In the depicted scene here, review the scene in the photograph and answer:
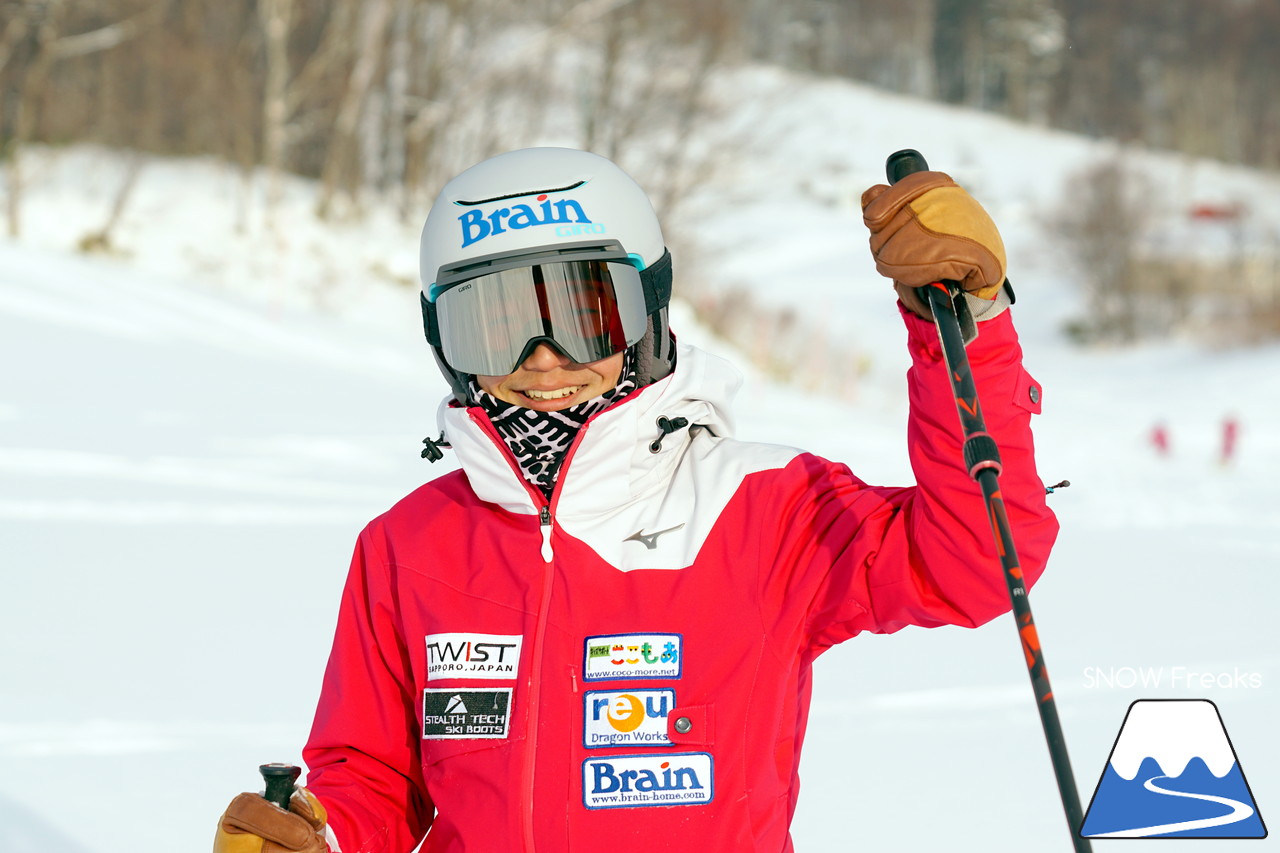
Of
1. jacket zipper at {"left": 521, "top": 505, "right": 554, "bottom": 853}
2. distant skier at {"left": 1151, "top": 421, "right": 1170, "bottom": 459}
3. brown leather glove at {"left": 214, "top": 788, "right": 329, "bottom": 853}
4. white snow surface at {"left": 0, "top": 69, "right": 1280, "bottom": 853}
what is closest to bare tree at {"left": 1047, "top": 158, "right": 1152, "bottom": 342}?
white snow surface at {"left": 0, "top": 69, "right": 1280, "bottom": 853}

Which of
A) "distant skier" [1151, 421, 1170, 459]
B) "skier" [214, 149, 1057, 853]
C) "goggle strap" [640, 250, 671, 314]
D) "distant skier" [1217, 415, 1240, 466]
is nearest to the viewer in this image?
"skier" [214, 149, 1057, 853]

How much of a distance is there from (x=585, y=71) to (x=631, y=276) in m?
18.4

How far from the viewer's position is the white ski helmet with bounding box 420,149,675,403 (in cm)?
198

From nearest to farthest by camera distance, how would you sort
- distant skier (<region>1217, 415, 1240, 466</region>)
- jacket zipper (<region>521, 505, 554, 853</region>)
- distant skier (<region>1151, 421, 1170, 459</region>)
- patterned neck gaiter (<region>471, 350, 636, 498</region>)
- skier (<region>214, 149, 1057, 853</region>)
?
skier (<region>214, 149, 1057, 853</region>)
jacket zipper (<region>521, 505, 554, 853</region>)
patterned neck gaiter (<region>471, 350, 636, 498</region>)
distant skier (<region>1217, 415, 1240, 466</region>)
distant skier (<region>1151, 421, 1170, 459</region>)

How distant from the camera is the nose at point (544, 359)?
197 cm

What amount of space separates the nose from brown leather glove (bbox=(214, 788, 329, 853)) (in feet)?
2.21

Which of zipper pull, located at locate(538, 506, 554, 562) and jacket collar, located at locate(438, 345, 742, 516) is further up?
jacket collar, located at locate(438, 345, 742, 516)

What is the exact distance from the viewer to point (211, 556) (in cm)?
621

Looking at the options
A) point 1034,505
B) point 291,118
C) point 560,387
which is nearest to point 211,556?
point 560,387

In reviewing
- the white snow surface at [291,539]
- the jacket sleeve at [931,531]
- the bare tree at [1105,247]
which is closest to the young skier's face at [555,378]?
the jacket sleeve at [931,531]

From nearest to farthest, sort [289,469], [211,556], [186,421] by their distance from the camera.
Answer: [211,556]
[289,469]
[186,421]

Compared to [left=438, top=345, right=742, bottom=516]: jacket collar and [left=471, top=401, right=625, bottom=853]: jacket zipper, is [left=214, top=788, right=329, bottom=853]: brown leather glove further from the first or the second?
[left=438, top=345, right=742, bottom=516]: jacket collar

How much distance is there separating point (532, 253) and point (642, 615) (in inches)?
22.2

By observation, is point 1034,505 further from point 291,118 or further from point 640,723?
point 291,118
